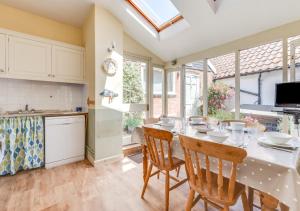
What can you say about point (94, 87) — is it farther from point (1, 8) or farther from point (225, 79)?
point (225, 79)

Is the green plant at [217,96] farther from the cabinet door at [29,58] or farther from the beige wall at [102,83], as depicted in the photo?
the cabinet door at [29,58]

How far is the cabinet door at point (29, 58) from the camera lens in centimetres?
249

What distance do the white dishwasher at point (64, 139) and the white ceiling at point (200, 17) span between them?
1.92 meters

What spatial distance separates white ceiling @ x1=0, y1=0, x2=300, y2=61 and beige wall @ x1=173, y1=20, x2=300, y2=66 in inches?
2.8

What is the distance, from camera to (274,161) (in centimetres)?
98

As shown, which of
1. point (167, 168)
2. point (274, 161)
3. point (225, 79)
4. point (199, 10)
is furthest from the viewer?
point (225, 79)

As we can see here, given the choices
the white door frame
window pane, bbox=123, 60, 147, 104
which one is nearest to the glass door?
window pane, bbox=123, 60, 147, 104

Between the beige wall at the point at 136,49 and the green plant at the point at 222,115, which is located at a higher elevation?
the beige wall at the point at 136,49

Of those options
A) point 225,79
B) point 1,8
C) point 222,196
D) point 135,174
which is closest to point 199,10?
point 225,79

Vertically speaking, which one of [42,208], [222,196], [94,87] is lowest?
[42,208]

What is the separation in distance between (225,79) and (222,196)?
237 cm

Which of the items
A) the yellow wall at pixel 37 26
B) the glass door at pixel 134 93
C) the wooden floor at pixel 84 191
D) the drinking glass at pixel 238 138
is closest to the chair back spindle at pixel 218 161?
the drinking glass at pixel 238 138

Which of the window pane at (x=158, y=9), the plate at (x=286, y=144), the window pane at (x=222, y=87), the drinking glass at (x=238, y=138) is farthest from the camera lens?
the window pane at (x=222, y=87)

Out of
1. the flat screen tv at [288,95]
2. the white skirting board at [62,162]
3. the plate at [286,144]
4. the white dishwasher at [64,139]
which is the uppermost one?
the flat screen tv at [288,95]
